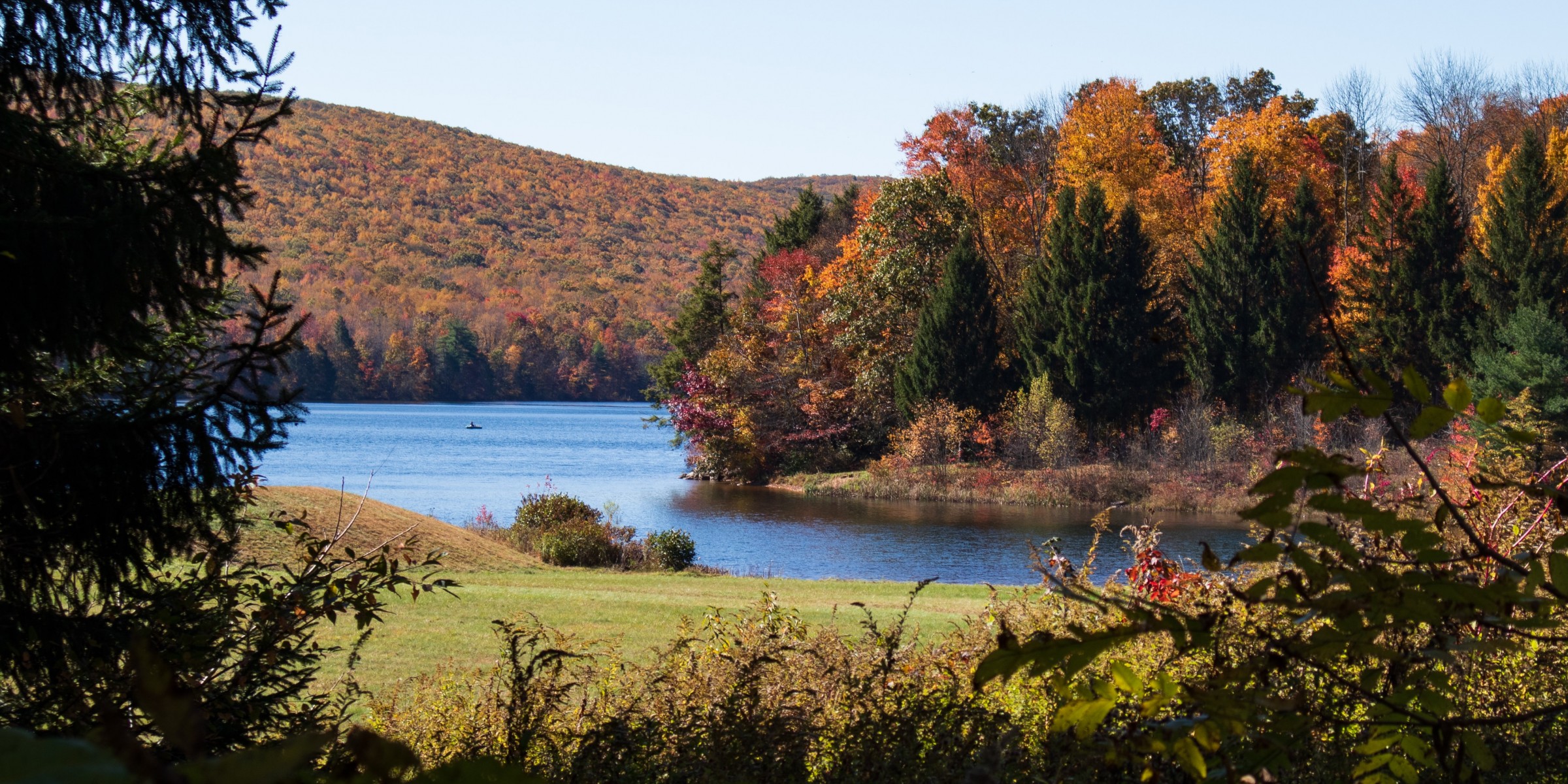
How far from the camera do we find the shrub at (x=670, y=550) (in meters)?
18.5

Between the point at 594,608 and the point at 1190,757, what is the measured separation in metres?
10.3

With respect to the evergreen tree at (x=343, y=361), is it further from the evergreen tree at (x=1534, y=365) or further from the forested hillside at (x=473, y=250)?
the evergreen tree at (x=1534, y=365)

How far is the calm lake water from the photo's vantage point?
21094 millimetres

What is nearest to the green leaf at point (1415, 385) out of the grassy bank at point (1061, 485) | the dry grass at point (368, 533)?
the dry grass at point (368, 533)

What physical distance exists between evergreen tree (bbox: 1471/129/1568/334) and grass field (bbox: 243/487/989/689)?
2438cm

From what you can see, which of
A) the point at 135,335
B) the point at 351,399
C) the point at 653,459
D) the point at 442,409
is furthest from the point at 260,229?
the point at 135,335

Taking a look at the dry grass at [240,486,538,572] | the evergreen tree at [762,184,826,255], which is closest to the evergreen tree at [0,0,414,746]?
the dry grass at [240,486,538,572]

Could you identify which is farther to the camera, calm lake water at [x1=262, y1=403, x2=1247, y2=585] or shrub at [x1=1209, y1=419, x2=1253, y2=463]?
shrub at [x1=1209, y1=419, x2=1253, y2=463]

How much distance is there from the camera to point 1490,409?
143 cm

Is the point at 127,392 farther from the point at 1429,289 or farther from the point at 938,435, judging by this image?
the point at 1429,289

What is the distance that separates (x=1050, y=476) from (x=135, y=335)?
3139cm

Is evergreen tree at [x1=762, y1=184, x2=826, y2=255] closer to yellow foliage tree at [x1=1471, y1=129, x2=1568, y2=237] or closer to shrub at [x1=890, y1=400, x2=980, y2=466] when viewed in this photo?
shrub at [x1=890, y1=400, x2=980, y2=466]

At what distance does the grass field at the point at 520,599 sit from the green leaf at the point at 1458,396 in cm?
507

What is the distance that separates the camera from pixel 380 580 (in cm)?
416
